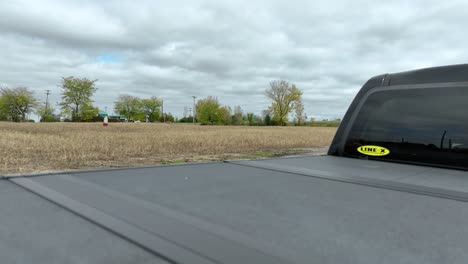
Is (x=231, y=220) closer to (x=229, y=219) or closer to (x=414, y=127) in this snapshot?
(x=229, y=219)

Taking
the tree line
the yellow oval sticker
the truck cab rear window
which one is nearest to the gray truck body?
the truck cab rear window

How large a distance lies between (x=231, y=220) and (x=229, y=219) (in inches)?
0.6

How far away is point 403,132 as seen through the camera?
3.12m

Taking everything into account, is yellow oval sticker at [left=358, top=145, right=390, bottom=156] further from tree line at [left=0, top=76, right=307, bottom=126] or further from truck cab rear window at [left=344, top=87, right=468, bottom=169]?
tree line at [left=0, top=76, right=307, bottom=126]

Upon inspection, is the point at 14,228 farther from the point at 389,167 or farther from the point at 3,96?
the point at 3,96

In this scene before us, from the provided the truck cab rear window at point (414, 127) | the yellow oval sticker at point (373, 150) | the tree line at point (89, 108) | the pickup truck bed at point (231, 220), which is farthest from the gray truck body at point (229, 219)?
the tree line at point (89, 108)

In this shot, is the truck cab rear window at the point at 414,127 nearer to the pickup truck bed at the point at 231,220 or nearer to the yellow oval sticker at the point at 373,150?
the yellow oval sticker at the point at 373,150

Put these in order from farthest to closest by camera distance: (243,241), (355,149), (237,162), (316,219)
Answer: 1. (355,149)
2. (237,162)
3. (316,219)
4. (243,241)

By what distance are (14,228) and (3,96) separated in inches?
2158

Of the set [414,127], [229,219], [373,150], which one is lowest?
[229,219]

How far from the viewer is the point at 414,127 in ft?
10.0

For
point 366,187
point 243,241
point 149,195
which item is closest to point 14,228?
point 149,195

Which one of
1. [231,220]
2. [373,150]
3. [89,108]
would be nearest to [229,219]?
[231,220]

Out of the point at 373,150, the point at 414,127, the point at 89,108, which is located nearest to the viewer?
the point at 414,127
